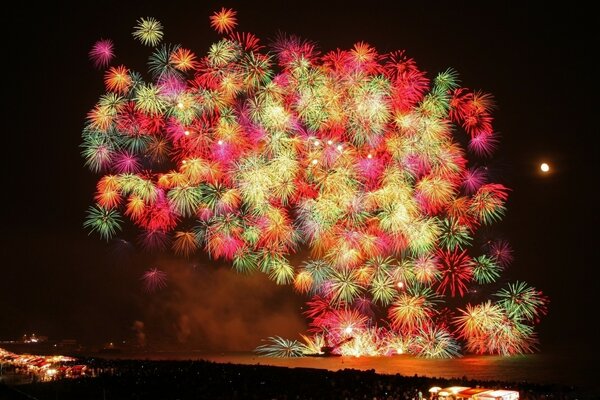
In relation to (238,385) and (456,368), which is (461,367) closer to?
(456,368)

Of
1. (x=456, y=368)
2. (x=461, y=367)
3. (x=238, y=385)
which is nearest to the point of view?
(x=238, y=385)

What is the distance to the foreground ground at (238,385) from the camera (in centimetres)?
1578

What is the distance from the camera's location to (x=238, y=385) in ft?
63.1

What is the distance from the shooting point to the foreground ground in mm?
15781

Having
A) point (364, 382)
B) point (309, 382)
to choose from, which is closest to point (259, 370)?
point (309, 382)

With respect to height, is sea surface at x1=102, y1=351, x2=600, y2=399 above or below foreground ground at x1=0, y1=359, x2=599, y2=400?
above

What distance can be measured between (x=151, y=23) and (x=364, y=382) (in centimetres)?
1827

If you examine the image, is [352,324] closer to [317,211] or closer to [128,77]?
[317,211]

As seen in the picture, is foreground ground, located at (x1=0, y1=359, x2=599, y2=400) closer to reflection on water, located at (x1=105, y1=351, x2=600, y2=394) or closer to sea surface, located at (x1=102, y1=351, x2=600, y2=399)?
sea surface, located at (x1=102, y1=351, x2=600, y2=399)

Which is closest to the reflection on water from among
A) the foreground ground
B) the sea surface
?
the sea surface

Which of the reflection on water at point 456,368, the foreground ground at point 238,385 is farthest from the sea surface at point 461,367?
the foreground ground at point 238,385

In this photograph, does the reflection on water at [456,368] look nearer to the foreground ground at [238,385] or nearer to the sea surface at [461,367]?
the sea surface at [461,367]

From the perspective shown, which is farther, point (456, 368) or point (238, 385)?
point (456, 368)

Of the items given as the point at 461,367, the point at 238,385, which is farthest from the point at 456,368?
the point at 238,385
